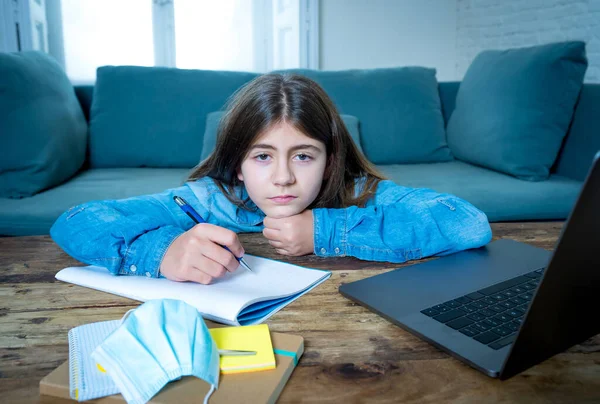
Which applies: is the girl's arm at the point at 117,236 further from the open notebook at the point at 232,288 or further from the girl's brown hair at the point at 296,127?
the girl's brown hair at the point at 296,127

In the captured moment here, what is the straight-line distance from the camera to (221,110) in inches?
90.7

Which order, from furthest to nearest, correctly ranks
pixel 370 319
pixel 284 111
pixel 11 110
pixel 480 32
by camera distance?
pixel 480 32
pixel 11 110
pixel 284 111
pixel 370 319

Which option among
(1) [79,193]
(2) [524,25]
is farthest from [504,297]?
(2) [524,25]

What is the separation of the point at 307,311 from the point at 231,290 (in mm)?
111

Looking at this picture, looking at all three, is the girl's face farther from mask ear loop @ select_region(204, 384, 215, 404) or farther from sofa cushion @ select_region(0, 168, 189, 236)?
sofa cushion @ select_region(0, 168, 189, 236)

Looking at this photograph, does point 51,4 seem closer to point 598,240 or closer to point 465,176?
point 465,176

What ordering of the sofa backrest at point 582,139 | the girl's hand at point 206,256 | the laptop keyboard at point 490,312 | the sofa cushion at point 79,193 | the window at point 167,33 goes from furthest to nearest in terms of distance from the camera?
the window at point 167,33
the sofa backrest at point 582,139
the sofa cushion at point 79,193
the girl's hand at point 206,256
the laptop keyboard at point 490,312

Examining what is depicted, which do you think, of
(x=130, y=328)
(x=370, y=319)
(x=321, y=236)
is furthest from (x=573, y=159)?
(x=130, y=328)

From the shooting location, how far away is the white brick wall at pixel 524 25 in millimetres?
2898

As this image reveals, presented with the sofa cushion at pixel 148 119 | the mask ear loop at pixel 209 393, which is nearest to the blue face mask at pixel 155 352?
the mask ear loop at pixel 209 393

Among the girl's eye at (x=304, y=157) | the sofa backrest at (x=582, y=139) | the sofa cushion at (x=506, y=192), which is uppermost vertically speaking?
the girl's eye at (x=304, y=157)

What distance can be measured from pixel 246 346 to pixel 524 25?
140 inches

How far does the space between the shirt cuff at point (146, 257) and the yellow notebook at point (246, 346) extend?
0.27 m

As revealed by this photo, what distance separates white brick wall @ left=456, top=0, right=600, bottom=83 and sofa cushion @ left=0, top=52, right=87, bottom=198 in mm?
2790
